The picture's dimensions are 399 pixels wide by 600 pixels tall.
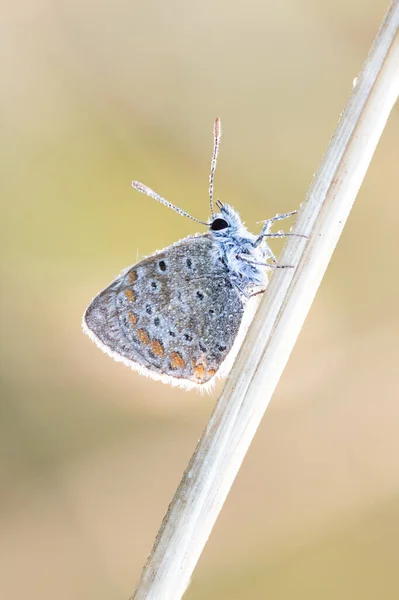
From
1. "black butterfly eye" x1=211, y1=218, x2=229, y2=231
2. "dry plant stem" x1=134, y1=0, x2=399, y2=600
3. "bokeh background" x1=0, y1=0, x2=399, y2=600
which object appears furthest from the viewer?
"bokeh background" x1=0, y1=0, x2=399, y2=600

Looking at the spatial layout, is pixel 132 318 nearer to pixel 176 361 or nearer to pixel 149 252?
pixel 176 361

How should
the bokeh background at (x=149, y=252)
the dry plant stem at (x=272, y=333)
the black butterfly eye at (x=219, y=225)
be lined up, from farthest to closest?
the bokeh background at (x=149, y=252)
the black butterfly eye at (x=219, y=225)
the dry plant stem at (x=272, y=333)

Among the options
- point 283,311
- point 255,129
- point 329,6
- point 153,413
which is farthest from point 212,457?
point 329,6

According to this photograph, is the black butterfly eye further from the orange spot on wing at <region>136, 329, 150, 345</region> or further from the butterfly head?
the orange spot on wing at <region>136, 329, 150, 345</region>

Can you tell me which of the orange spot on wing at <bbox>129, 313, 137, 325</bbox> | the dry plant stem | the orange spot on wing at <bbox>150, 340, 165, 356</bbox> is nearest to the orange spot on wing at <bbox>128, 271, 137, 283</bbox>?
the orange spot on wing at <bbox>129, 313, 137, 325</bbox>

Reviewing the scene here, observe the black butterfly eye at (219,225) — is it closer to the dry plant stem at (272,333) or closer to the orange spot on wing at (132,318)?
the orange spot on wing at (132,318)

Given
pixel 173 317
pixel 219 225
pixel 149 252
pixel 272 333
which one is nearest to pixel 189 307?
pixel 173 317

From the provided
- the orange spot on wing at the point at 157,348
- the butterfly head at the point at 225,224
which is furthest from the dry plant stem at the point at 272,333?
the orange spot on wing at the point at 157,348
